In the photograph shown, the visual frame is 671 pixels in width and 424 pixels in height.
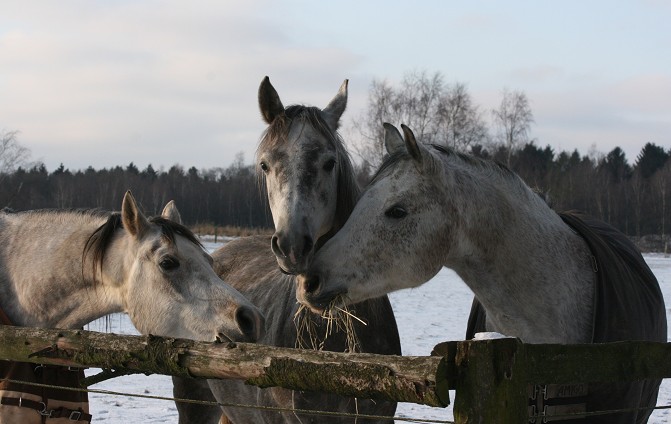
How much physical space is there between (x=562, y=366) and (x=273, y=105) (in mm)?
2214

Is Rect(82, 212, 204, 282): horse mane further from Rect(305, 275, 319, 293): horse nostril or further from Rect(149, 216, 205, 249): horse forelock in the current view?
Rect(305, 275, 319, 293): horse nostril

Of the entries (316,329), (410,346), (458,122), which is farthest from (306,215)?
(458,122)

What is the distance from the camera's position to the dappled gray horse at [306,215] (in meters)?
3.51

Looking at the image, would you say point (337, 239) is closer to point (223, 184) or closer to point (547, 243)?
point (547, 243)

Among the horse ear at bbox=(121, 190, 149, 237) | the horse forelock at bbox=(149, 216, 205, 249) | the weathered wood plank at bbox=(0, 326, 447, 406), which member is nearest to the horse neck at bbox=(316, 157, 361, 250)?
the horse forelock at bbox=(149, 216, 205, 249)

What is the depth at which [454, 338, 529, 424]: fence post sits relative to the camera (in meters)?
2.09

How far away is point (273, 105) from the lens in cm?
398

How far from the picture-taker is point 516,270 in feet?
11.3

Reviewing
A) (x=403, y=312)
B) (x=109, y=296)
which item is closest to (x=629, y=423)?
(x=109, y=296)

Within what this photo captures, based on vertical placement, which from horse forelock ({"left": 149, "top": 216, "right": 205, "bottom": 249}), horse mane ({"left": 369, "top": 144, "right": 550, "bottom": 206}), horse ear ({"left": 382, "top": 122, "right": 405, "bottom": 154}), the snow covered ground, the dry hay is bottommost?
the snow covered ground

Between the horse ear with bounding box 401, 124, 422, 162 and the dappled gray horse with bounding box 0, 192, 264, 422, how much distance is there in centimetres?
106

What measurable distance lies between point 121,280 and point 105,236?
0.82 feet

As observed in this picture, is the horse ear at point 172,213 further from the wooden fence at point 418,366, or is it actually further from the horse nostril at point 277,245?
the wooden fence at point 418,366

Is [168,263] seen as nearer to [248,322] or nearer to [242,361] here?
[248,322]
